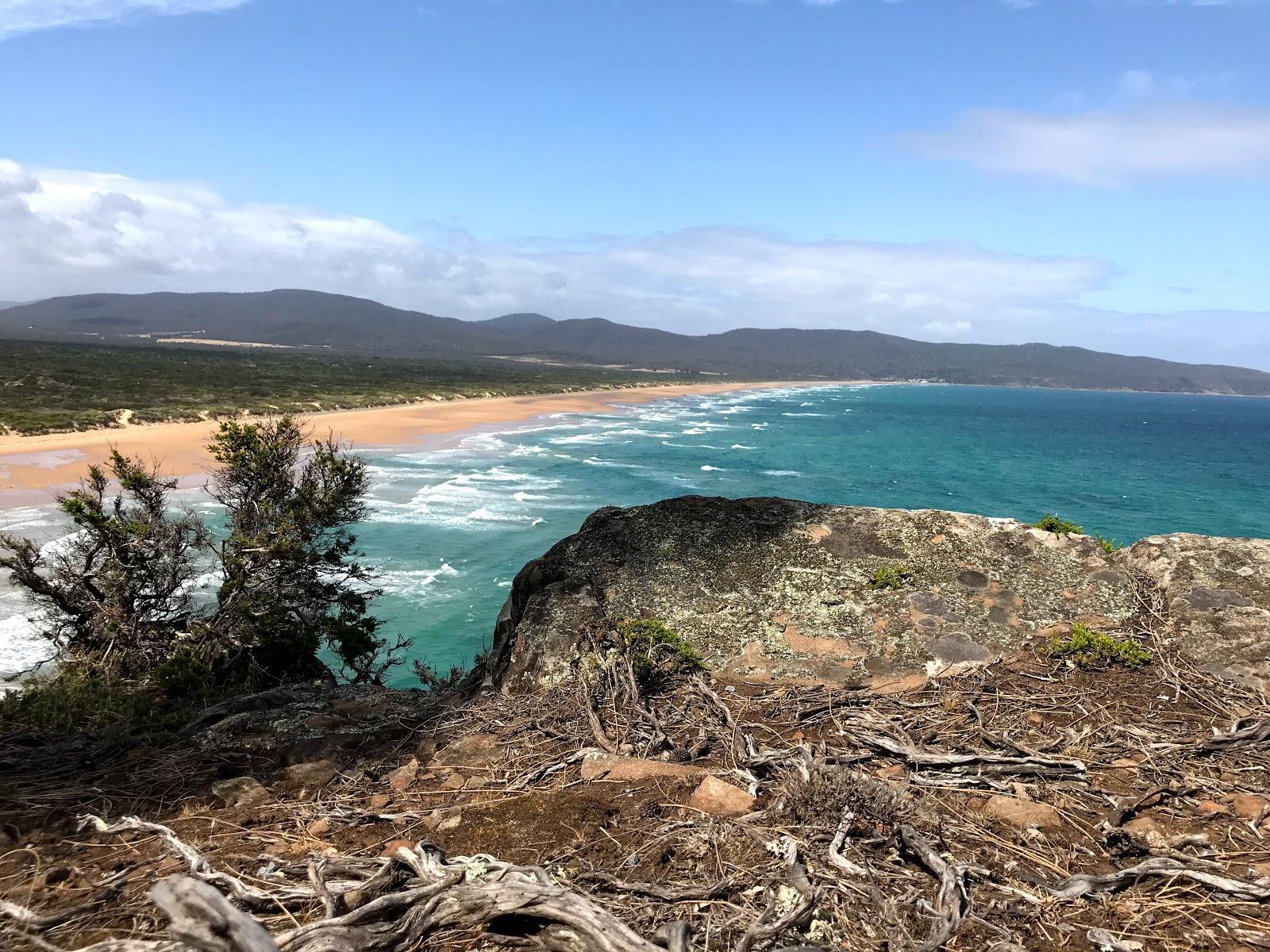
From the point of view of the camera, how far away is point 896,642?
6402mm

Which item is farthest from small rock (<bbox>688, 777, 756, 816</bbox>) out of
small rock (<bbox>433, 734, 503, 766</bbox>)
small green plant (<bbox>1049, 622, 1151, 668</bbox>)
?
small green plant (<bbox>1049, 622, 1151, 668</bbox>)

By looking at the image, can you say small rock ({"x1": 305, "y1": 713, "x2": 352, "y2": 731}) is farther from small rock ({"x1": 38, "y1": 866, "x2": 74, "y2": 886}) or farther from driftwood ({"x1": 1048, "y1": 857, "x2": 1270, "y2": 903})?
driftwood ({"x1": 1048, "y1": 857, "x2": 1270, "y2": 903})

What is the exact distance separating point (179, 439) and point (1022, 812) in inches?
1853

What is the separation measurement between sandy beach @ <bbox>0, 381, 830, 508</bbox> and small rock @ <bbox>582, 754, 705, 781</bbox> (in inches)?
492

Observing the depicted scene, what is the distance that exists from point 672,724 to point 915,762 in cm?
172

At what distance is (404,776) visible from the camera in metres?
4.93

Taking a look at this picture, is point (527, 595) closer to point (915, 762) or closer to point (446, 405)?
point (915, 762)

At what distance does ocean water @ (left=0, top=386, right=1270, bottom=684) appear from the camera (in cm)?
2091

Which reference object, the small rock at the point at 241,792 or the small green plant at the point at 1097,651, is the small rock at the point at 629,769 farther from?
the small green plant at the point at 1097,651

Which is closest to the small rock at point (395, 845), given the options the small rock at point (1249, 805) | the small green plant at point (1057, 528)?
the small rock at point (1249, 805)

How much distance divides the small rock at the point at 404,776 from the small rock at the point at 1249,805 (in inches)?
193

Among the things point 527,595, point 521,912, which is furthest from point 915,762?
point 527,595

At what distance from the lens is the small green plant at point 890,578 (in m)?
7.10

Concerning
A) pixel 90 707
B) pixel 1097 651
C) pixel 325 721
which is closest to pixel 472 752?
pixel 325 721
